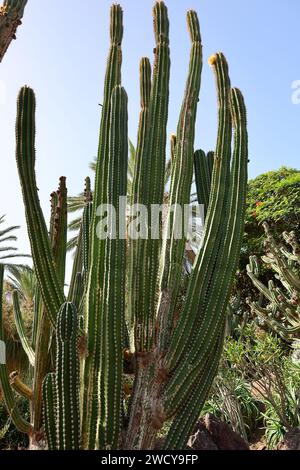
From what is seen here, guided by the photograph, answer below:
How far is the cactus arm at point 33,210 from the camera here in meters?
3.27

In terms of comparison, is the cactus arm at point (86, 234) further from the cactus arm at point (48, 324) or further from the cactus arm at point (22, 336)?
the cactus arm at point (22, 336)

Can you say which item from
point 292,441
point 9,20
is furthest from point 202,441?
point 9,20

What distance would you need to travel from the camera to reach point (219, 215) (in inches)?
143

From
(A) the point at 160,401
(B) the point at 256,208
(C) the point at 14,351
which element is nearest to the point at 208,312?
(A) the point at 160,401

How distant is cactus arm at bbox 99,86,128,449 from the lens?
2775 mm

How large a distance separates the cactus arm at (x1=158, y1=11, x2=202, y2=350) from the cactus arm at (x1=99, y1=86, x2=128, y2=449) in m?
0.49

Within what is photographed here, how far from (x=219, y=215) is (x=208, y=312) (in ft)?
2.52

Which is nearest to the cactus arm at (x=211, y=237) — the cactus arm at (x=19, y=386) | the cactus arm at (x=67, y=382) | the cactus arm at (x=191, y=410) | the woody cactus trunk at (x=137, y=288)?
the woody cactus trunk at (x=137, y=288)

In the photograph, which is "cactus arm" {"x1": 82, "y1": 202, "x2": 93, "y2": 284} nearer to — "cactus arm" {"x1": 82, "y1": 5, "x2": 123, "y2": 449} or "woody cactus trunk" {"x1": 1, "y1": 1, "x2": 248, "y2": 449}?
"woody cactus trunk" {"x1": 1, "y1": 1, "x2": 248, "y2": 449}

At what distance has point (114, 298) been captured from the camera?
302cm

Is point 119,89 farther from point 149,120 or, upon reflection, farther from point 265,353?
point 265,353

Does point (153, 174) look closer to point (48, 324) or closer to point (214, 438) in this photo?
point (48, 324)

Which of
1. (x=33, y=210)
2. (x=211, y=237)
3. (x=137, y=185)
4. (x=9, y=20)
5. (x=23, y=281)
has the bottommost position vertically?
(x=23, y=281)

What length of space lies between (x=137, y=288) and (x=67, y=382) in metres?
0.91
